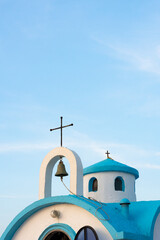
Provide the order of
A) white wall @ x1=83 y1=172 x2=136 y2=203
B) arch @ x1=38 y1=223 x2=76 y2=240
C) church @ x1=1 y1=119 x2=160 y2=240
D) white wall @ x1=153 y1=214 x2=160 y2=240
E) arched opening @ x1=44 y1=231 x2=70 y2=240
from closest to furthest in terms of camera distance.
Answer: church @ x1=1 y1=119 x2=160 y2=240 → arch @ x1=38 y1=223 x2=76 y2=240 → arched opening @ x1=44 y1=231 x2=70 y2=240 → white wall @ x1=153 y1=214 x2=160 y2=240 → white wall @ x1=83 y1=172 x2=136 y2=203

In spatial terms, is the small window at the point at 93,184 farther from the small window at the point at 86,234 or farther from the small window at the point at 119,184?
the small window at the point at 86,234

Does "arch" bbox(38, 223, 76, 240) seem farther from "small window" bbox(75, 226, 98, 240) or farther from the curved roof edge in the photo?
the curved roof edge

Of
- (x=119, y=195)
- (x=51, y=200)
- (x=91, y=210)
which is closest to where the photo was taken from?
(x=91, y=210)

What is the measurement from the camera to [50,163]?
13.8 m

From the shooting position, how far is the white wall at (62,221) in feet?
39.0

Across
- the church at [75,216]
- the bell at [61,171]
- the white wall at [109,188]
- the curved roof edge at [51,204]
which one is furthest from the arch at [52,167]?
the white wall at [109,188]

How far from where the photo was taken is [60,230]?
1252 centimetres

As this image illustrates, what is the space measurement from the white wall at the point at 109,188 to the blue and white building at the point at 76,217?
302cm

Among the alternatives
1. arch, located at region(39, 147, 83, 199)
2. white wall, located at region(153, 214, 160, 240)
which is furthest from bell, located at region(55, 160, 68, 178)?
white wall, located at region(153, 214, 160, 240)

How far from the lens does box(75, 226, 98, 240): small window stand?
38.3 feet

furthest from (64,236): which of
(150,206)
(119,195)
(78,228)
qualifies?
(119,195)

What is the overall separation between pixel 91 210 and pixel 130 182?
21.3 feet

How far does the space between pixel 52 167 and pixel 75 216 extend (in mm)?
2296

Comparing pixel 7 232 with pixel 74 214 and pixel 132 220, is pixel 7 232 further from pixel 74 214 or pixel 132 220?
pixel 132 220
